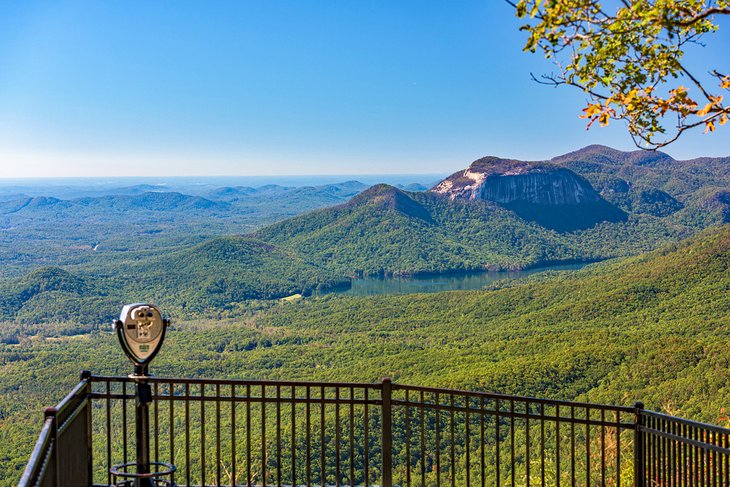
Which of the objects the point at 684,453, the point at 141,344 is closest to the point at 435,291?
the point at 684,453

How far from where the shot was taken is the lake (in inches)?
3656

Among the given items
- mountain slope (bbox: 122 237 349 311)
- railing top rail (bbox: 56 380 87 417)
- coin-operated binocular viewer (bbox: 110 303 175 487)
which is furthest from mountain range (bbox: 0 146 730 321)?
coin-operated binocular viewer (bbox: 110 303 175 487)

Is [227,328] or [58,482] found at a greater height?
[58,482]

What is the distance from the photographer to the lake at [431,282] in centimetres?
9288

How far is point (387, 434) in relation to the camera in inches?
197

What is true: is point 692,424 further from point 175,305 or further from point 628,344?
point 175,305

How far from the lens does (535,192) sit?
437ft

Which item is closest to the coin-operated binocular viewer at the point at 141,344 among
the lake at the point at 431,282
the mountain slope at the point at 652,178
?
the lake at the point at 431,282

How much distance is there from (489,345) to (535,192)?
3903 inches

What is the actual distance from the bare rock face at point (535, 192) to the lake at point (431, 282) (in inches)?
897

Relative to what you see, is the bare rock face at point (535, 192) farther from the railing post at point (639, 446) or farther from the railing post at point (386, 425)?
the railing post at point (386, 425)

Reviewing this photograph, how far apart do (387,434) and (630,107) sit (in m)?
2.79

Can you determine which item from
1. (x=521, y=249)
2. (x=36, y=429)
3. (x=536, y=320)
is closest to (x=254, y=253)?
(x=521, y=249)

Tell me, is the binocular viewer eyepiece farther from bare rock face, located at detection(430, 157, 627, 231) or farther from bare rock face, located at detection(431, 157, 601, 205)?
bare rock face, located at detection(431, 157, 601, 205)
